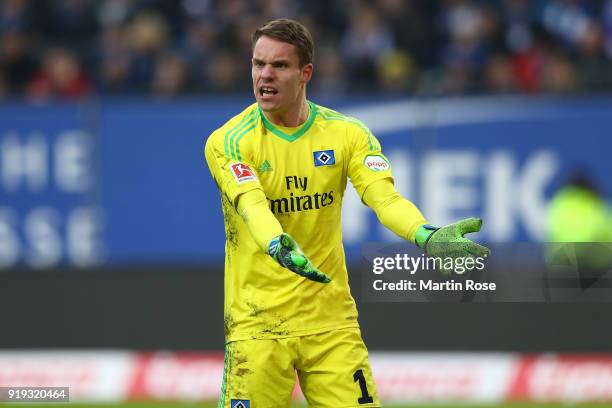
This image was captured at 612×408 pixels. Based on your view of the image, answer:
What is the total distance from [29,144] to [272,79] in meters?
8.22

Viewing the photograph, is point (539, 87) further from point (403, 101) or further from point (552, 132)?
point (403, 101)

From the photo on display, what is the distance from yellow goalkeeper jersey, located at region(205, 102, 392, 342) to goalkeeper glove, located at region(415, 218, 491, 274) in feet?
1.94

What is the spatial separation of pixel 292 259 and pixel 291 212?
66 cm

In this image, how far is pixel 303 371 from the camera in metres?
5.65

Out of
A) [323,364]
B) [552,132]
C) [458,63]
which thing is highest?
[458,63]

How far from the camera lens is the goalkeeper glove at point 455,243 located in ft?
16.8

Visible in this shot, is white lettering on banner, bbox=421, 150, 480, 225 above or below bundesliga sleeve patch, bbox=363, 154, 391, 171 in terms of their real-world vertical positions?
above

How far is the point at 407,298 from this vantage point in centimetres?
566

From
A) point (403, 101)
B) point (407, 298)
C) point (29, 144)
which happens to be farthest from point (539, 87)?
point (407, 298)

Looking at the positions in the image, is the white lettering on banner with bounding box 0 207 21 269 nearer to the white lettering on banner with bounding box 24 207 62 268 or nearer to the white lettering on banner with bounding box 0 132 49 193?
the white lettering on banner with bounding box 24 207 62 268

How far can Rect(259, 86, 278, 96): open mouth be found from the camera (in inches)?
218

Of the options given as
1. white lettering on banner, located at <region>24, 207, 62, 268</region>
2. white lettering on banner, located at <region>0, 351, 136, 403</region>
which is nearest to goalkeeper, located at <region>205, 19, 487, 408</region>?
white lettering on banner, located at <region>0, 351, 136, 403</region>

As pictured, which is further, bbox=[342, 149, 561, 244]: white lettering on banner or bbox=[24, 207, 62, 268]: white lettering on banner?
bbox=[24, 207, 62, 268]: white lettering on banner

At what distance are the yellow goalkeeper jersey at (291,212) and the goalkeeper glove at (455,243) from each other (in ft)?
1.94
